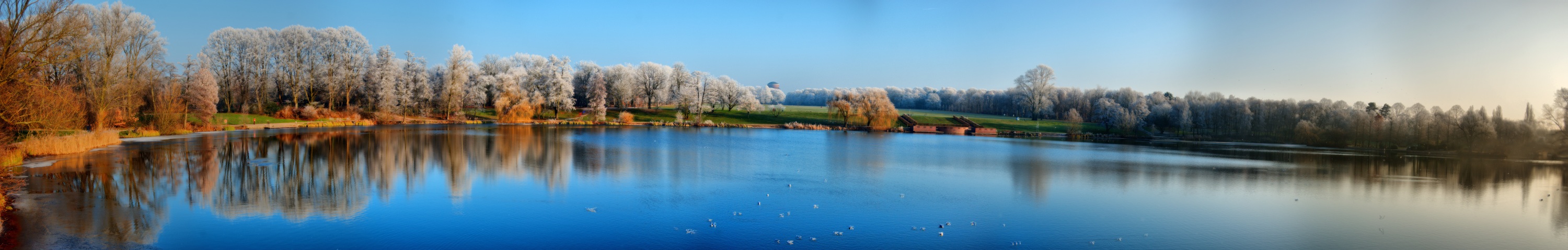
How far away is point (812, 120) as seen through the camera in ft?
195

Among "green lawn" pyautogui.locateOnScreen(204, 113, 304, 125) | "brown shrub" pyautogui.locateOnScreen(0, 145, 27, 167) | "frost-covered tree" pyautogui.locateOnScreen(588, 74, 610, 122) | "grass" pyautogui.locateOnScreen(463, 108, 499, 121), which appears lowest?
"brown shrub" pyautogui.locateOnScreen(0, 145, 27, 167)

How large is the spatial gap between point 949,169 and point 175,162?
18422mm

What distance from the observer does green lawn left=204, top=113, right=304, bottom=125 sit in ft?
112

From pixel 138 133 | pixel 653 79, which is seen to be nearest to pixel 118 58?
pixel 138 133

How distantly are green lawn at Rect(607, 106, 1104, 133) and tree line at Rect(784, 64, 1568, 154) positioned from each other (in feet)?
6.78

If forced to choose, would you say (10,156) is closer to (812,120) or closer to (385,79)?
(385,79)

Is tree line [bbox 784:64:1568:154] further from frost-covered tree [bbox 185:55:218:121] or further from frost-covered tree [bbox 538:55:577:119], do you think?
frost-covered tree [bbox 185:55:218:121]

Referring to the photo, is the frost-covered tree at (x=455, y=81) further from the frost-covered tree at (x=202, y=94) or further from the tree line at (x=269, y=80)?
the frost-covered tree at (x=202, y=94)

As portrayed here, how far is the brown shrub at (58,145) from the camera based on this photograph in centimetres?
1677

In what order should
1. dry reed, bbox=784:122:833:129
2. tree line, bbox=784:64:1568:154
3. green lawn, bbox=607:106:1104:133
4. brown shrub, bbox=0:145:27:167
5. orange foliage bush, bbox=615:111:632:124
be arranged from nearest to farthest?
brown shrub, bbox=0:145:27:167, tree line, bbox=784:64:1568:154, dry reed, bbox=784:122:833:129, orange foliage bush, bbox=615:111:632:124, green lawn, bbox=607:106:1104:133

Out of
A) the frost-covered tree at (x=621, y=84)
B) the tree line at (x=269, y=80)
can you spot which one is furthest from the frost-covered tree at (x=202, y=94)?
the frost-covered tree at (x=621, y=84)

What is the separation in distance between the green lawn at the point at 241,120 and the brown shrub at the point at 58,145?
50.1ft

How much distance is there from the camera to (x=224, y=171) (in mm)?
14492

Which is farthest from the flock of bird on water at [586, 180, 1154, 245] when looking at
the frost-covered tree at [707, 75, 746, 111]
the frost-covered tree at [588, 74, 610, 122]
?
the frost-covered tree at [707, 75, 746, 111]
